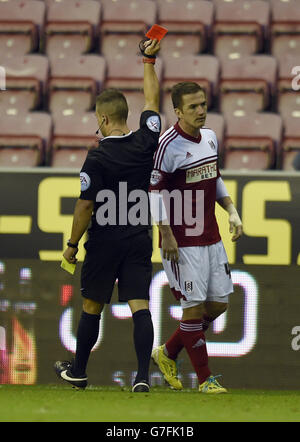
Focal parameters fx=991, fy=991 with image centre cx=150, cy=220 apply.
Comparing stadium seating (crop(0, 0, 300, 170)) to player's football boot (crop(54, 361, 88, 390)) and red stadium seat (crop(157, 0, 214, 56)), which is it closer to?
A: red stadium seat (crop(157, 0, 214, 56))

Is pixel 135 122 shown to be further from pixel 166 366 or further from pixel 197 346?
pixel 197 346

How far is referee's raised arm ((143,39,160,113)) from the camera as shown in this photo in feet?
17.2

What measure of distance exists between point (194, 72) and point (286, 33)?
121 centimetres

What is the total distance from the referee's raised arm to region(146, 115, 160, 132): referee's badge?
0.09 meters

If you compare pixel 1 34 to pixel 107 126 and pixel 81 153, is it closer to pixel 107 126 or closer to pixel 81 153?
pixel 81 153

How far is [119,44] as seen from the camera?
33.2 feet

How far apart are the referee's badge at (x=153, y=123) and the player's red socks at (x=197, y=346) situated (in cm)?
103

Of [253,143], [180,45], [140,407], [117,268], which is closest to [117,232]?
[117,268]

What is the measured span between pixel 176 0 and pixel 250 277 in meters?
5.08

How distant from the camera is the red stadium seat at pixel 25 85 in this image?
9.45 m

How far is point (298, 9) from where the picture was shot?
10016 millimetres

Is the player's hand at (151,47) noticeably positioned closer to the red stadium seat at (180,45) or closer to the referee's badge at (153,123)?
the referee's badge at (153,123)

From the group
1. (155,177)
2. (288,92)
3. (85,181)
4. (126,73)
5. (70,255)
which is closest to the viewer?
(85,181)

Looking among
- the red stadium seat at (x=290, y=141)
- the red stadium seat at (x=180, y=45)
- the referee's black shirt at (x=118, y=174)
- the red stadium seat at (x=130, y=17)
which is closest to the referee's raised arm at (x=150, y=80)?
the referee's black shirt at (x=118, y=174)
